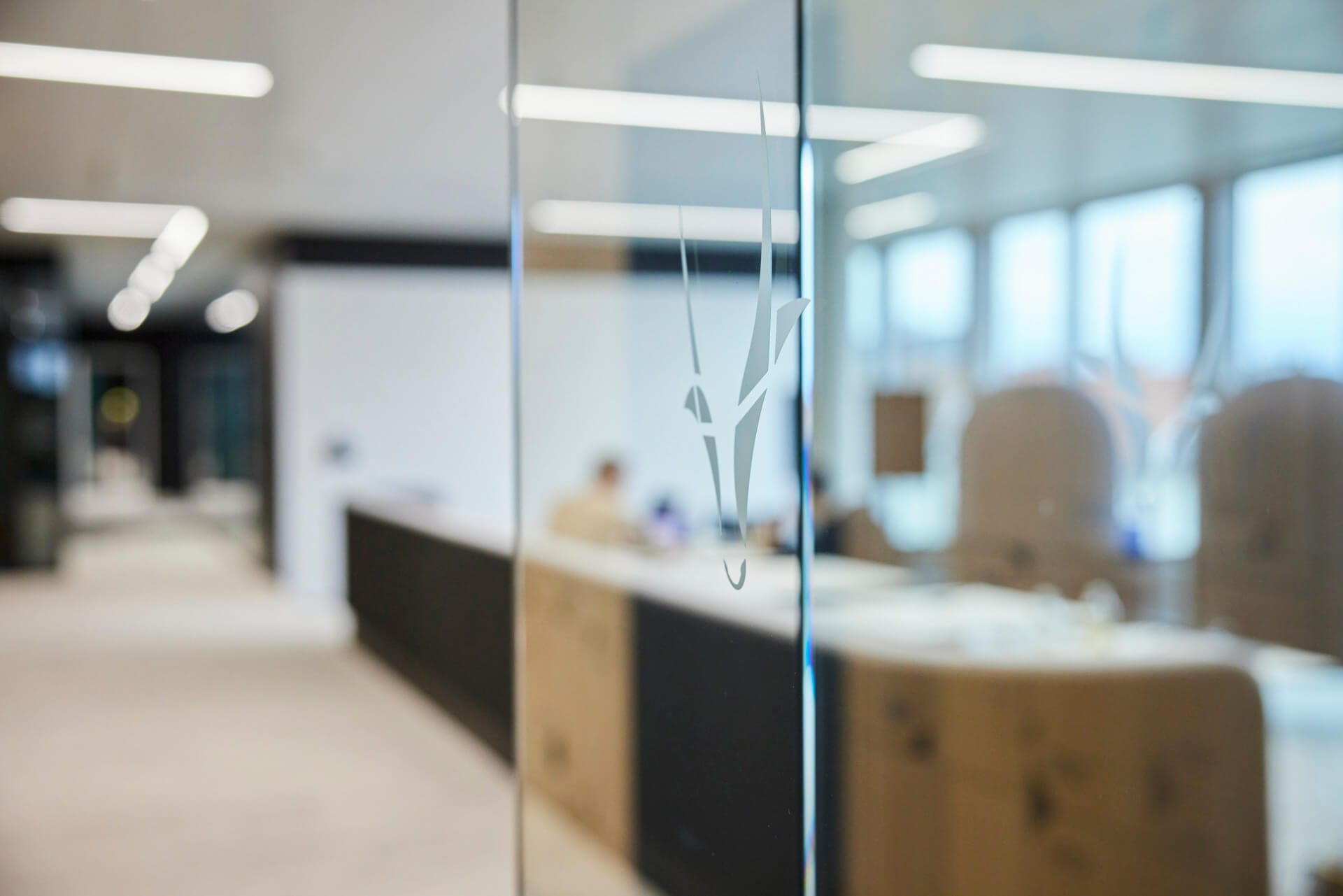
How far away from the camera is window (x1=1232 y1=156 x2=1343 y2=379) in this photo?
2211 millimetres

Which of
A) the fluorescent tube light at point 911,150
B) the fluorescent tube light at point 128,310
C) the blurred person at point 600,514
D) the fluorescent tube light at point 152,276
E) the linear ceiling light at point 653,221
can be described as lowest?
the blurred person at point 600,514

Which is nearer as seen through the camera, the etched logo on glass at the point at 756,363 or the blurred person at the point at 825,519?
the etched logo on glass at the point at 756,363

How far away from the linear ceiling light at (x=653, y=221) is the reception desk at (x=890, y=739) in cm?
52

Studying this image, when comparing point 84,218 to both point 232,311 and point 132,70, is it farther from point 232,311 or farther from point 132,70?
point 232,311

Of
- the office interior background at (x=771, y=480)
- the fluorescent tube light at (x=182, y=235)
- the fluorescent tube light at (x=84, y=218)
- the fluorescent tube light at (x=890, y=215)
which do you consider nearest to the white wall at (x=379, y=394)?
the fluorescent tube light at (x=182, y=235)

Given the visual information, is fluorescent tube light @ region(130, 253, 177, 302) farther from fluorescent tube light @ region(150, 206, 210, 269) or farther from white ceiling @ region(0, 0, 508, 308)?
white ceiling @ region(0, 0, 508, 308)

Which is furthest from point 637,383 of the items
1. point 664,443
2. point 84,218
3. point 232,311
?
point 232,311

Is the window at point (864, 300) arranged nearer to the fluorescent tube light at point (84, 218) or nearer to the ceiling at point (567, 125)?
the ceiling at point (567, 125)

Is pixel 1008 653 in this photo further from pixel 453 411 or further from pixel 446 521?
pixel 453 411

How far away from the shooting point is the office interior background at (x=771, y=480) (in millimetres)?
2035

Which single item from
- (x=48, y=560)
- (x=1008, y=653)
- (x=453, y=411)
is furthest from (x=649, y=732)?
(x=48, y=560)

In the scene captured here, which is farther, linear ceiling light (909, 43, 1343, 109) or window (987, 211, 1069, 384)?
window (987, 211, 1069, 384)

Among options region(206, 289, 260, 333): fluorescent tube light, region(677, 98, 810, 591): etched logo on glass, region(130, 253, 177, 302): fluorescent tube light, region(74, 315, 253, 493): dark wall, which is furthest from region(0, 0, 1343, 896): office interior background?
region(74, 315, 253, 493): dark wall

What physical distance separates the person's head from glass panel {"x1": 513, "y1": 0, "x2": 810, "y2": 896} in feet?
0.17
